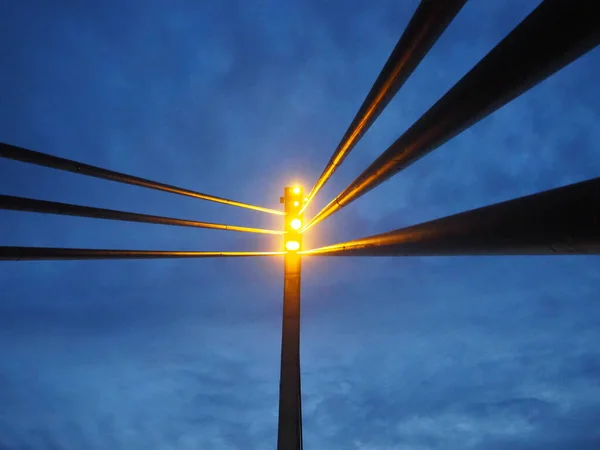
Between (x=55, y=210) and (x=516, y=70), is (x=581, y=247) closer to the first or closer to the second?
(x=516, y=70)

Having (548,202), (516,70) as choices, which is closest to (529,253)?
(548,202)

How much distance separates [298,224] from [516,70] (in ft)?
32.4

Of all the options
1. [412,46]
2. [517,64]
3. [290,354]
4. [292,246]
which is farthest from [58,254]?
[292,246]

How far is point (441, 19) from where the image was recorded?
4.22 metres

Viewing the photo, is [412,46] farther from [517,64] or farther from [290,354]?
[290,354]

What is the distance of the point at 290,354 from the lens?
38.9 feet

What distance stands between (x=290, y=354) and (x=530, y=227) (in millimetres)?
9443

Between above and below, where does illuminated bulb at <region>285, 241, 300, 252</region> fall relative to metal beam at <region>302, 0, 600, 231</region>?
below

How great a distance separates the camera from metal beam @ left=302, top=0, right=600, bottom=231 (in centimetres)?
277

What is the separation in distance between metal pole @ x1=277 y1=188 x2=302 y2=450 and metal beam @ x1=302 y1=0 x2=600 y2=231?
7.75 m

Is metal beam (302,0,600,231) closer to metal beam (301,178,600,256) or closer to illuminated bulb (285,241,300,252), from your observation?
metal beam (301,178,600,256)

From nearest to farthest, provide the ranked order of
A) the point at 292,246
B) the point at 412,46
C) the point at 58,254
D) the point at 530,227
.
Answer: the point at 530,227 < the point at 412,46 < the point at 58,254 < the point at 292,246

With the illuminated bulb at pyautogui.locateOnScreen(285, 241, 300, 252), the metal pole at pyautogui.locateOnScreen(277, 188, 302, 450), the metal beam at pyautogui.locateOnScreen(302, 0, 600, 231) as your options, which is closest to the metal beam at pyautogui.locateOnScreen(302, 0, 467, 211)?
the metal beam at pyautogui.locateOnScreen(302, 0, 600, 231)

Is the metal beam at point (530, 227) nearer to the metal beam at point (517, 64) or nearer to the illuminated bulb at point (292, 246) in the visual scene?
the metal beam at point (517, 64)
